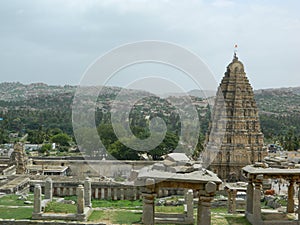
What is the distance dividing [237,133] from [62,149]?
107 ft

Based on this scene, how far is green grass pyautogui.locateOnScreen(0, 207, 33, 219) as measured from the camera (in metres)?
20.0

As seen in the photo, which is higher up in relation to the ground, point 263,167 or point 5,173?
point 263,167

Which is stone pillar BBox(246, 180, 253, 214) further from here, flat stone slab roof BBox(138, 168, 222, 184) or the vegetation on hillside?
flat stone slab roof BBox(138, 168, 222, 184)

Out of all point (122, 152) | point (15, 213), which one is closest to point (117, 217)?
point (15, 213)

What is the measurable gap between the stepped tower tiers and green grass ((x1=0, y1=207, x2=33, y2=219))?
20.9 meters

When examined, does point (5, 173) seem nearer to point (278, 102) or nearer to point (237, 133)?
point (237, 133)

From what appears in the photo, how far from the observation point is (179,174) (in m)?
15.0

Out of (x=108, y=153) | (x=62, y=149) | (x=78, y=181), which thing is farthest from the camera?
(x=62, y=149)

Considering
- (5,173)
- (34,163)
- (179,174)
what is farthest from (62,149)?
(179,174)

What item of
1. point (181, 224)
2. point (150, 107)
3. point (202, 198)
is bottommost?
point (181, 224)

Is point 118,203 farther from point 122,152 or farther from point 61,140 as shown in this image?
point 61,140

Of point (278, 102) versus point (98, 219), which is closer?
point (98, 219)

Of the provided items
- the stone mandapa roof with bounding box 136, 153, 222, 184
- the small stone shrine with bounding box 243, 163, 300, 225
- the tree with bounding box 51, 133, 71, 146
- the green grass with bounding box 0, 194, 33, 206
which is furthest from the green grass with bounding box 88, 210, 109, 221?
the tree with bounding box 51, 133, 71, 146

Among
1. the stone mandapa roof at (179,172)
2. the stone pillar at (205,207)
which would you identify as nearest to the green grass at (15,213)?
the stone mandapa roof at (179,172)
